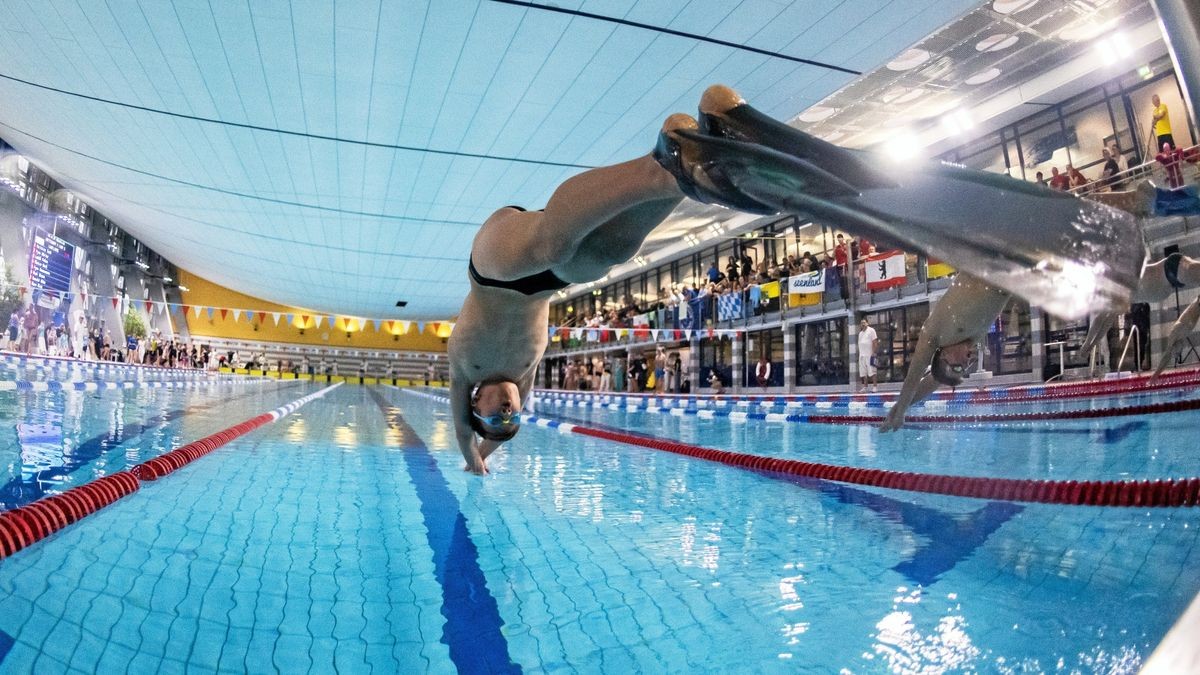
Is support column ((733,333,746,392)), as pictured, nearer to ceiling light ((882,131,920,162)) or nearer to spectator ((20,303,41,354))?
ceiling light ((882,131,920,162))

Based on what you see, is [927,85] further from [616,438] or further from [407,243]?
[407,243]

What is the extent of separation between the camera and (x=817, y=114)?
11.8 m

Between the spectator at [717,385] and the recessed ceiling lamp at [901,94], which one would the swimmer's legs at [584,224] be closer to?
the recessed ceiling lamp at [901,94]

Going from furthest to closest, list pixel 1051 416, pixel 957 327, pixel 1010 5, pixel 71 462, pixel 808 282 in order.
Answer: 1. pixel 808 282
2. pixel 1010 5
3. pixel 1051 416
4. pixel 71 462
5. pixel 957 327

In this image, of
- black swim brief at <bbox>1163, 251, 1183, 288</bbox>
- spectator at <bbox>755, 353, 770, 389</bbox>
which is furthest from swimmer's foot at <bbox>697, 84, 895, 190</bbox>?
spectator at <bbox>755, 353, 770, 389</bbox>

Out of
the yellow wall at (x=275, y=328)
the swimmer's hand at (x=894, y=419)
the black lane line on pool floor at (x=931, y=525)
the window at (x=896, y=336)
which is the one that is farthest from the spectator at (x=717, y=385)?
the yellow wall at (x=275, y=328)

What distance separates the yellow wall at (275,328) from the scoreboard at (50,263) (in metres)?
10.2

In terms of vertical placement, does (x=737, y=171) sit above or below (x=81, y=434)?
above

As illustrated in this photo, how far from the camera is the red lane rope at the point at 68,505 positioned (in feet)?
6.68

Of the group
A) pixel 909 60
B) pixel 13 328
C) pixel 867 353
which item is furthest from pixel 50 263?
pixel 909 60

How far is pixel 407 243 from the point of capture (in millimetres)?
13586

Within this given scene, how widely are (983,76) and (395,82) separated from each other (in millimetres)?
9513

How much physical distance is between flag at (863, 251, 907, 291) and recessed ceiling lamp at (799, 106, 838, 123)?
294cm

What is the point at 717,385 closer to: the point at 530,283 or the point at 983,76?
the point at 983,76
